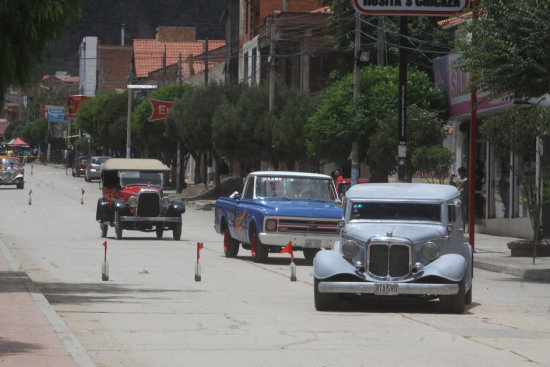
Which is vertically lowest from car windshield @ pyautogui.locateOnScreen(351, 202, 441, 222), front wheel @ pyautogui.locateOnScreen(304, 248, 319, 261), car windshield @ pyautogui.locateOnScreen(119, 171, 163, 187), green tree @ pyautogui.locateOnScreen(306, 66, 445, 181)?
front wheel @ pyautogui.locateOnScreen(304, 248, 319, 261)

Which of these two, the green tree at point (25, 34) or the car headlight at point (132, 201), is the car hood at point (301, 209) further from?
the green tree at point (25, 34)

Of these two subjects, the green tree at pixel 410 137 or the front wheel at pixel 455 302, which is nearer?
the front wheel at pixel 455 302

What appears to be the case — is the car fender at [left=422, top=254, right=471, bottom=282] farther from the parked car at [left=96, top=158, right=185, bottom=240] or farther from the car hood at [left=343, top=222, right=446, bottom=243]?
the parked car at [left=96, top=158, right=185, bottom=240]

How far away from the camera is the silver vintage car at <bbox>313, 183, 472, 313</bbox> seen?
1459cm

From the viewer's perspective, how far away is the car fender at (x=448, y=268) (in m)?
14.6

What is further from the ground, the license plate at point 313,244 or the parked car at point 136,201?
the parked car at point 136,201

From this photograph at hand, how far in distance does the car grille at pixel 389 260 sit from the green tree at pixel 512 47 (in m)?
7.47

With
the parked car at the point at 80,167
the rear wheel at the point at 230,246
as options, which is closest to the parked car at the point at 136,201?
the rear wheel at the point at 230,246

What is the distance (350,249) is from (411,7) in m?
14.2

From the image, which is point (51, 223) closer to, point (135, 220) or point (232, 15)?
point (135, 220)

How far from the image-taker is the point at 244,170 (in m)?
74.0

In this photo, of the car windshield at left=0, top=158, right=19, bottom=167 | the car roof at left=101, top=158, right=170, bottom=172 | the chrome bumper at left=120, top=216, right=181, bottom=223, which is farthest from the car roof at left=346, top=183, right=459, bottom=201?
the car windshield at left=0, top=158, right=19, bottom=167

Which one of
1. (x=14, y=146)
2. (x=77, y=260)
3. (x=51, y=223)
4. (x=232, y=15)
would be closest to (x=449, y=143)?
(x=51, y=223)

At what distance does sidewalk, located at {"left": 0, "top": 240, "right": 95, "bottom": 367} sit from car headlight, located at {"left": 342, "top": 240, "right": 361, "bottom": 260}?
4188 mm
